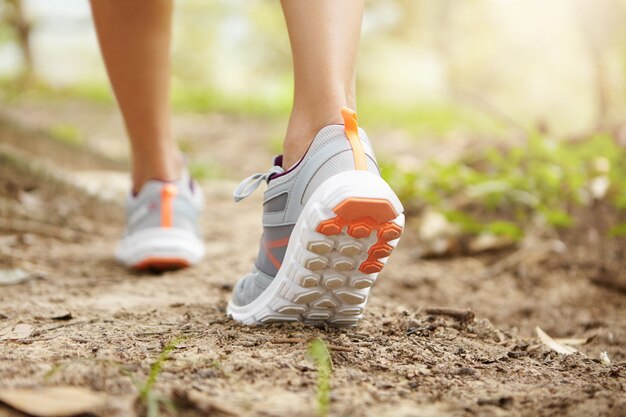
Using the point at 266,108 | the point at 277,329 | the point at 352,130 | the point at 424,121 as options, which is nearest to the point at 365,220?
the point at 352,130

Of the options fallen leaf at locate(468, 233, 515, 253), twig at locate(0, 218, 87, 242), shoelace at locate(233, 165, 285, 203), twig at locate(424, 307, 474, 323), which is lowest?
fallen leaf at locate(468, 233, 515, 253)

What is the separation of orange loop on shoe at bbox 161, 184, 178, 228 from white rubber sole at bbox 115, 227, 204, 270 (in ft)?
0.08

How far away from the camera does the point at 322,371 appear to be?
1008mm

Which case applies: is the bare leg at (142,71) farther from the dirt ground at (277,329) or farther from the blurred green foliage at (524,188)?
the blurred green foliage at (524,188)

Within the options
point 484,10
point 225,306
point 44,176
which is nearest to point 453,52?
point 484,10

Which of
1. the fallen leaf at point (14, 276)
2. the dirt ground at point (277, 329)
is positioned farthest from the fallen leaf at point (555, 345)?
the fallen leaf at point (14, 276)

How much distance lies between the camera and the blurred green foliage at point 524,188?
2611 mm

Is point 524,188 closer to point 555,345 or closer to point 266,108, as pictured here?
point 555,345

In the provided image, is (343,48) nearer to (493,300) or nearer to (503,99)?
(493,300)

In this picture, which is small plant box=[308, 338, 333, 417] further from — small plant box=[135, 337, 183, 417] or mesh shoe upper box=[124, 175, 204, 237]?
mesh shoe upper box=[124, 175, 204, 237]

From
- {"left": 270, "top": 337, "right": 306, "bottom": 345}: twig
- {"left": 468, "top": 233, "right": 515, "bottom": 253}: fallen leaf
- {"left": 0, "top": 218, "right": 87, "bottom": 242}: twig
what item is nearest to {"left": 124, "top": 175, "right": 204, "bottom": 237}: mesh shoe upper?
{"left": 0, "top": 218, "right": 87, "bottom": 242}: twig

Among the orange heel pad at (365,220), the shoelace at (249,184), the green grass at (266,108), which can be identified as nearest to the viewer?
the orange heel pad at (365,220)

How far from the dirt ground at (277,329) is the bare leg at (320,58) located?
0.42 meters

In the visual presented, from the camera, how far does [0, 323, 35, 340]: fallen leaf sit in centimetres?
121
